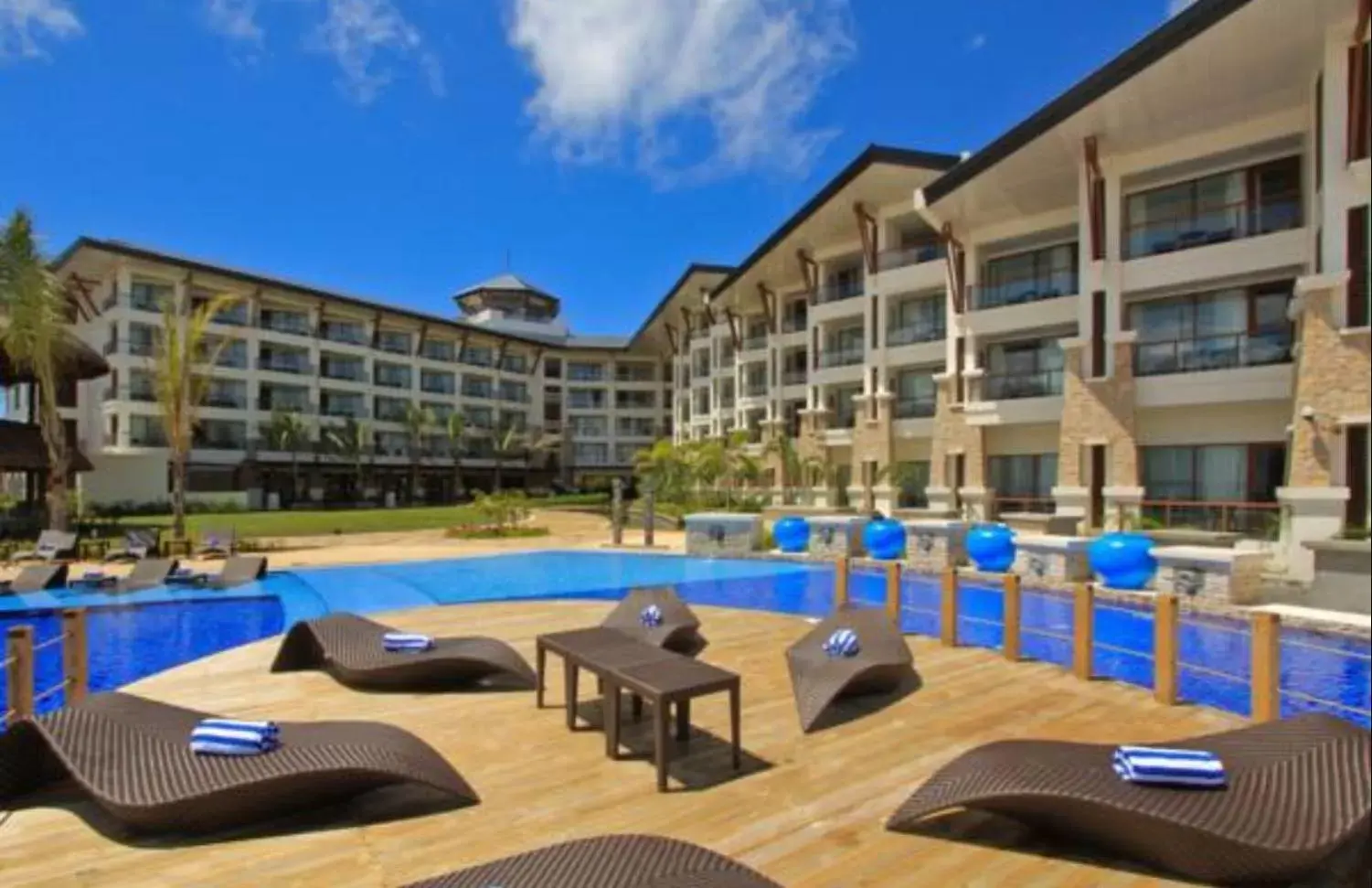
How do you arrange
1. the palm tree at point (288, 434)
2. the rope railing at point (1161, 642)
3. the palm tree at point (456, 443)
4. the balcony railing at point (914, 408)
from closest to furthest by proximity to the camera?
the rope railing at point (1161, 642) < the balcony railing at point (914, 408) < the palm tree at point (288, 434) < the palm tree at point (456, 443)

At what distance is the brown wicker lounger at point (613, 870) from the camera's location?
325 centimetres

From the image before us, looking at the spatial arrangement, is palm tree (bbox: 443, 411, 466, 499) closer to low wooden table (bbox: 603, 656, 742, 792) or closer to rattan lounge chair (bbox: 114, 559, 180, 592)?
rattan lounge chair (bbox: 114, 559, 180, 592)

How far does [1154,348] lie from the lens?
886 inches

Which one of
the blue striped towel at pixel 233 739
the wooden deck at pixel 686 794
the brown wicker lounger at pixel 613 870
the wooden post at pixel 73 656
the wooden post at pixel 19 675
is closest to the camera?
the brown wicker lounger at pixel 613 870

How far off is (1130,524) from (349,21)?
19890 millimetres

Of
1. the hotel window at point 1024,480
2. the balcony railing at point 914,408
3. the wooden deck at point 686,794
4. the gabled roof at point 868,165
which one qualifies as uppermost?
the gabled roof at point 868,165

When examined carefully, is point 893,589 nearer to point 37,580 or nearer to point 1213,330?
point 37,580

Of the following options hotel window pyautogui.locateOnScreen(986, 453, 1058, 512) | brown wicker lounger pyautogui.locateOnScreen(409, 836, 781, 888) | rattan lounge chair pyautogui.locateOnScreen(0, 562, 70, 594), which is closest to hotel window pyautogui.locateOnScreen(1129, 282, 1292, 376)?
hotel window pyautogui.locateOnScreen(986, 453, 1058, 512)

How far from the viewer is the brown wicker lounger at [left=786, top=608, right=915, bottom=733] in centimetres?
689

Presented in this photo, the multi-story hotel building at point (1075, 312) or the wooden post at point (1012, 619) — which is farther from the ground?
the multi-story hotel building at point (1075, 312)

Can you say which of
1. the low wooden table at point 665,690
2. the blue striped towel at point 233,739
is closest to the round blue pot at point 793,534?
the low wooden table at point 665,690

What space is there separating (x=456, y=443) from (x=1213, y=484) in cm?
4858

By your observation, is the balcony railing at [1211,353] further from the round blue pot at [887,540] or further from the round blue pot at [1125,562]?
the round blue pot at [887,540]

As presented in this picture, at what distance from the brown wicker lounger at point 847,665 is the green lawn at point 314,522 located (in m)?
25.9
